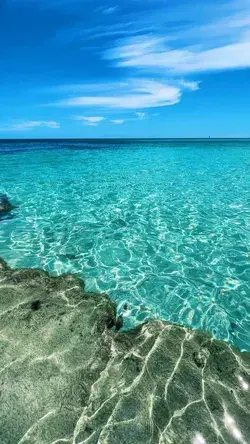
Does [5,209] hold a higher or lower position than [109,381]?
lower

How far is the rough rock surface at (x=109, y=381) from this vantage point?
4.23 meters

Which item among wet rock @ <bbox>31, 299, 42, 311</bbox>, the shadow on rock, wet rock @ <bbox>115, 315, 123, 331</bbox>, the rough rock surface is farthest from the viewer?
the shadow on rock

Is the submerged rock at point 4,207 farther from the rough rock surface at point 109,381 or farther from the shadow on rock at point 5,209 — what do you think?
the rough rock surface at point 109,381

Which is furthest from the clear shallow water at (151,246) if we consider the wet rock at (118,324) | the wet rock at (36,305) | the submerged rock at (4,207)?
the wet rock at (36,305)

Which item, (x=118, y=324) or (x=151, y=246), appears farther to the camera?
(x=151, y=246)

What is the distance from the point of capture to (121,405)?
4.54 metres

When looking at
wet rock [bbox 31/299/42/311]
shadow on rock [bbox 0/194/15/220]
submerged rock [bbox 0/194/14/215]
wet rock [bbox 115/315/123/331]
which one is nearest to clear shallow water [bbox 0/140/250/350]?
wet rock [bbox 115/315/123/331]

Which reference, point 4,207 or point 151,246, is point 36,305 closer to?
point 151,246

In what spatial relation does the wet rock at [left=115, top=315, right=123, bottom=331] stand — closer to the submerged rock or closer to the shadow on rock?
the shadow on rock

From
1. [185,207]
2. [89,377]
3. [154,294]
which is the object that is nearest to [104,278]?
[154,294]

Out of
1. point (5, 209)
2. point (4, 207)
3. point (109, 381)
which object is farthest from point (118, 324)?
point (4, 207)

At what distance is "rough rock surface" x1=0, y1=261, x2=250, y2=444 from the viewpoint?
4.23 metres

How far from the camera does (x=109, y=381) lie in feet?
16.2

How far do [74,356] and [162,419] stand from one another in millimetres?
1825
